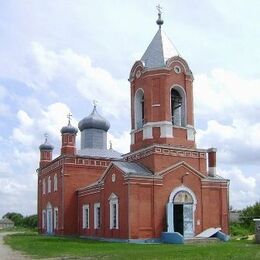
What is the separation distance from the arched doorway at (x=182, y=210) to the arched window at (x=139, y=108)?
5114 mm

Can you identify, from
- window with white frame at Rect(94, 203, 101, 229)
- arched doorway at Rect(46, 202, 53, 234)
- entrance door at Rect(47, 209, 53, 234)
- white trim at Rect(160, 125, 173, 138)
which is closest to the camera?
white trim at Rect(160, 125, 173, 138)

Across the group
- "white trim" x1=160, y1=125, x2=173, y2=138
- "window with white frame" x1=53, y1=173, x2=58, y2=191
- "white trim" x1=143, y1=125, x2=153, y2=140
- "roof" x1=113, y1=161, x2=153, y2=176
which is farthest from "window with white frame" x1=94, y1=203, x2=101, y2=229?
"window with white frame" x1=53, y1=173, x2=58, y2=191

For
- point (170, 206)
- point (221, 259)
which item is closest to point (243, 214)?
point (170, 206)

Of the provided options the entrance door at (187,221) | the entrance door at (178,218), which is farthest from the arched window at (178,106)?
the entrance door at (187,221)

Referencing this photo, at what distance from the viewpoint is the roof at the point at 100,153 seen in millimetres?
41156

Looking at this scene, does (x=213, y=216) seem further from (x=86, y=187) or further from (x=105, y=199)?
(x=86, y=187)

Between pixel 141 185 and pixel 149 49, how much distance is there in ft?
30.7

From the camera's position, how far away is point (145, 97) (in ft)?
102

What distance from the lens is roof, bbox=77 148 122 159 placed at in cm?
4116

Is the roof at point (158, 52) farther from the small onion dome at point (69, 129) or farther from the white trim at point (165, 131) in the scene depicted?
the small onion dome at point (69, 129)

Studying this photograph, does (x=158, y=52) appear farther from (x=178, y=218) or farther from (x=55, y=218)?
(x=55, y=218)

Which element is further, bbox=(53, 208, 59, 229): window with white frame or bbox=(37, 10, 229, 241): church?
bbox=(53, 208, 59, 229): window with white frame

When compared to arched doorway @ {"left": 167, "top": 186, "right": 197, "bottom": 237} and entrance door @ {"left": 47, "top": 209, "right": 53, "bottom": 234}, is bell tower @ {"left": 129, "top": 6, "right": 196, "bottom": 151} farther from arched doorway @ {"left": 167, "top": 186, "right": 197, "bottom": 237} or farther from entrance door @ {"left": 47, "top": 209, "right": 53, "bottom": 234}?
entrance door @ {"left": 47, "top": 209, "right": 53, "bottom": 234}

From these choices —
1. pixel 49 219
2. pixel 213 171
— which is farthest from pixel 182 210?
pixel 49 219
